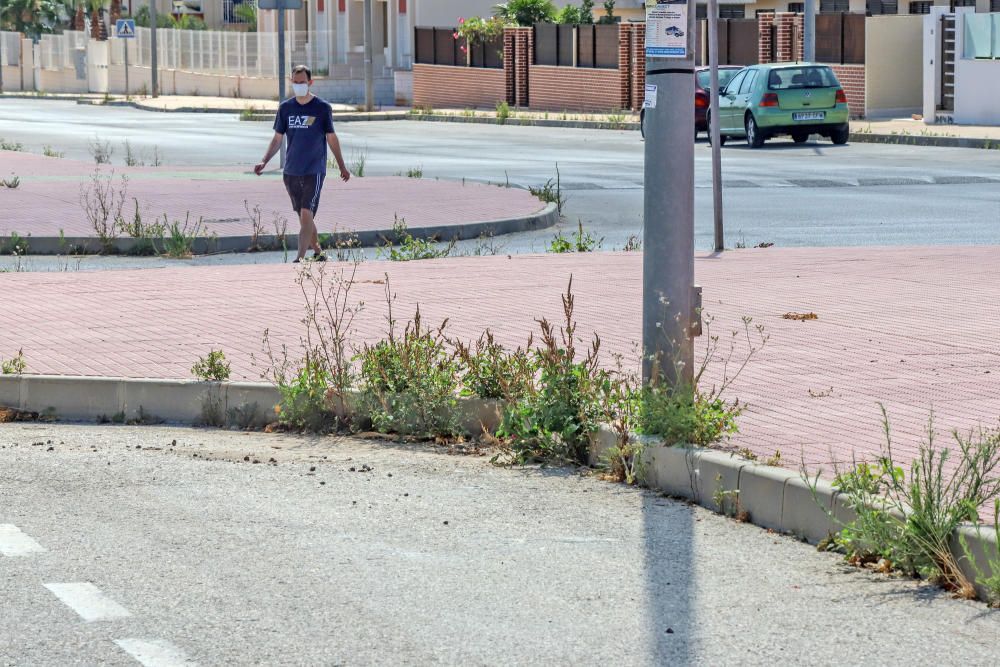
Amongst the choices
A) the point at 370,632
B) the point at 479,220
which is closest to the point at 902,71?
the point at 479,220

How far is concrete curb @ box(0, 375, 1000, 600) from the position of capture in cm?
625

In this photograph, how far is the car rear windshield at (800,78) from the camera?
32.7 metres

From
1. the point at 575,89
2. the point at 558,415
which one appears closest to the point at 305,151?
the point at 558,415

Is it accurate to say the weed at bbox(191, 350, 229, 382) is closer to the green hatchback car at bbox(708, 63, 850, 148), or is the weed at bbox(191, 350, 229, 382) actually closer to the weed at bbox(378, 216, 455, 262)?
the weed at bbox(378, 216, 455, 262)

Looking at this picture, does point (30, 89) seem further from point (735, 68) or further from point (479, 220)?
point (479, 220)

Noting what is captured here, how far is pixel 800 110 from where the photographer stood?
33000 mm

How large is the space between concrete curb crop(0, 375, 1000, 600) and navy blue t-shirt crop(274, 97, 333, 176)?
21.2 feet

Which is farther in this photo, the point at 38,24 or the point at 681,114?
the point at 38,24

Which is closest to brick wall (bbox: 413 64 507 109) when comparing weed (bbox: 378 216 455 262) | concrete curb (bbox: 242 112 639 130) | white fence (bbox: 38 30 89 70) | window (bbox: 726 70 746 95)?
concrete curb (bbox: 242 112 639 130)

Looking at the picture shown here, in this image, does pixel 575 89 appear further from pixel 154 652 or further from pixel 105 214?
pixel 154 652

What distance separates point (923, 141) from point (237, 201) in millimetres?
17148

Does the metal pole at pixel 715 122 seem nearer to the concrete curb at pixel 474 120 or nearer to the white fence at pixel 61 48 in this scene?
the concrete curb at pixel 474 120

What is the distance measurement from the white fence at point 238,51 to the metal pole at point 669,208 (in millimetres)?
56725

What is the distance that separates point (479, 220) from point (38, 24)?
83.9 metres
